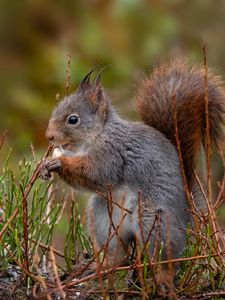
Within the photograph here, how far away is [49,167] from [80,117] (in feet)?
0.90

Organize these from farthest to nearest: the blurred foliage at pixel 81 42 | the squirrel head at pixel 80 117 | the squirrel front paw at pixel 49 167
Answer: the blurred foliage at pixel 81 42, the squirrel head at pixel 80 117, the squirrel front paw at pixel 49 167

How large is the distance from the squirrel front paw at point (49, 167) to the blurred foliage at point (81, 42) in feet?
8.25

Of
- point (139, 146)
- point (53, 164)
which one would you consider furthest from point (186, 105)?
point (53, 164)

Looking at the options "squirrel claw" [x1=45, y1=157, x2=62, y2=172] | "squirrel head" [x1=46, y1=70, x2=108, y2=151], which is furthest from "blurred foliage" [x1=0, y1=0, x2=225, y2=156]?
"squirrel claw" [x1=45, y1=157, x2=62, y2=172]

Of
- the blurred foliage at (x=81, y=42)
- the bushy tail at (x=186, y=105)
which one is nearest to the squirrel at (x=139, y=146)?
the bushy tail at (x=186, y=105)

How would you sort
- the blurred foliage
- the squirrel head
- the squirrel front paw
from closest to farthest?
the squirrel front paw
the squirrel head
the blurred foliage

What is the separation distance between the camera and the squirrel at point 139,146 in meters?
3.19

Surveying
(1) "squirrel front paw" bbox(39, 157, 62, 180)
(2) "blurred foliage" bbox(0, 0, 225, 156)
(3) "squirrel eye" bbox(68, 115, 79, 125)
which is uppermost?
(2) "blurred foliage" bbox(0, 0, 225, 156)

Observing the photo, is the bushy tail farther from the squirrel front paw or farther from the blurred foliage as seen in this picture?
the blurred foliage

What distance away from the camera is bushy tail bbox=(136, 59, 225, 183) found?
10.9 ft

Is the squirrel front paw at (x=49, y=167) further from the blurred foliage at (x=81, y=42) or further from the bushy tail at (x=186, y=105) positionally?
the blurred foliage at (x=81, y=42)

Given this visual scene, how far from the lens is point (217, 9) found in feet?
20.7

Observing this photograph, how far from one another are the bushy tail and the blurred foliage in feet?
7.75

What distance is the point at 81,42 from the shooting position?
721 centimetres
